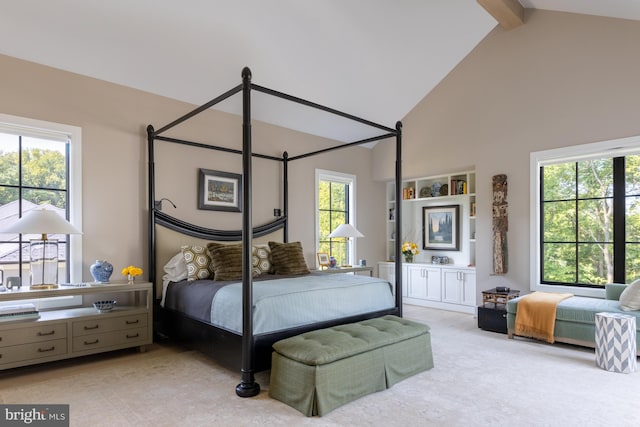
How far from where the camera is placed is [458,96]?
5.69 metres

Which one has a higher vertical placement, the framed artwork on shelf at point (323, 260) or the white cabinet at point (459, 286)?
the framed artwork on shelf at point (323, 260)

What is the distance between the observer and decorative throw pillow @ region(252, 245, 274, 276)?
4.47 m

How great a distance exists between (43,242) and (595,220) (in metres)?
5.88

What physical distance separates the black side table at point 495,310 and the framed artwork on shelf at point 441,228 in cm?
144

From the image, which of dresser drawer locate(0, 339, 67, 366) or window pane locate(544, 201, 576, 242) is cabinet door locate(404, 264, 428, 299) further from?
dresser drawer locate(0, 339, 67, 366)

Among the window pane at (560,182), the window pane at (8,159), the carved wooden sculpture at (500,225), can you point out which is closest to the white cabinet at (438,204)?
the carved wooden sculpture at (500,225)

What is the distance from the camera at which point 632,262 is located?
4441 millimetres

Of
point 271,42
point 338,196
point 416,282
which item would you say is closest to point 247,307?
point 271,42

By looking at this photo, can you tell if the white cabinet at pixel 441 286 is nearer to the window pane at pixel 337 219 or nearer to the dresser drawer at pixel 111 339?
Result: the window pane at pixel 337 219

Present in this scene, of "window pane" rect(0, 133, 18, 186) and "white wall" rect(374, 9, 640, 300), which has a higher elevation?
"white wall" rect(374, 9, 640, 300)

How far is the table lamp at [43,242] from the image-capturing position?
3197mm

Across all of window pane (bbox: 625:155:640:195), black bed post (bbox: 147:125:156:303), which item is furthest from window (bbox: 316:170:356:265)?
window pane (bbox: 625:155:640:195)

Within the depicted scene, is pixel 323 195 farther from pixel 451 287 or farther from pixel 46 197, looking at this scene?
pixel 46 197

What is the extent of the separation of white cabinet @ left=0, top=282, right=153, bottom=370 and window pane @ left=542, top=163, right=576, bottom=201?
4.86m
